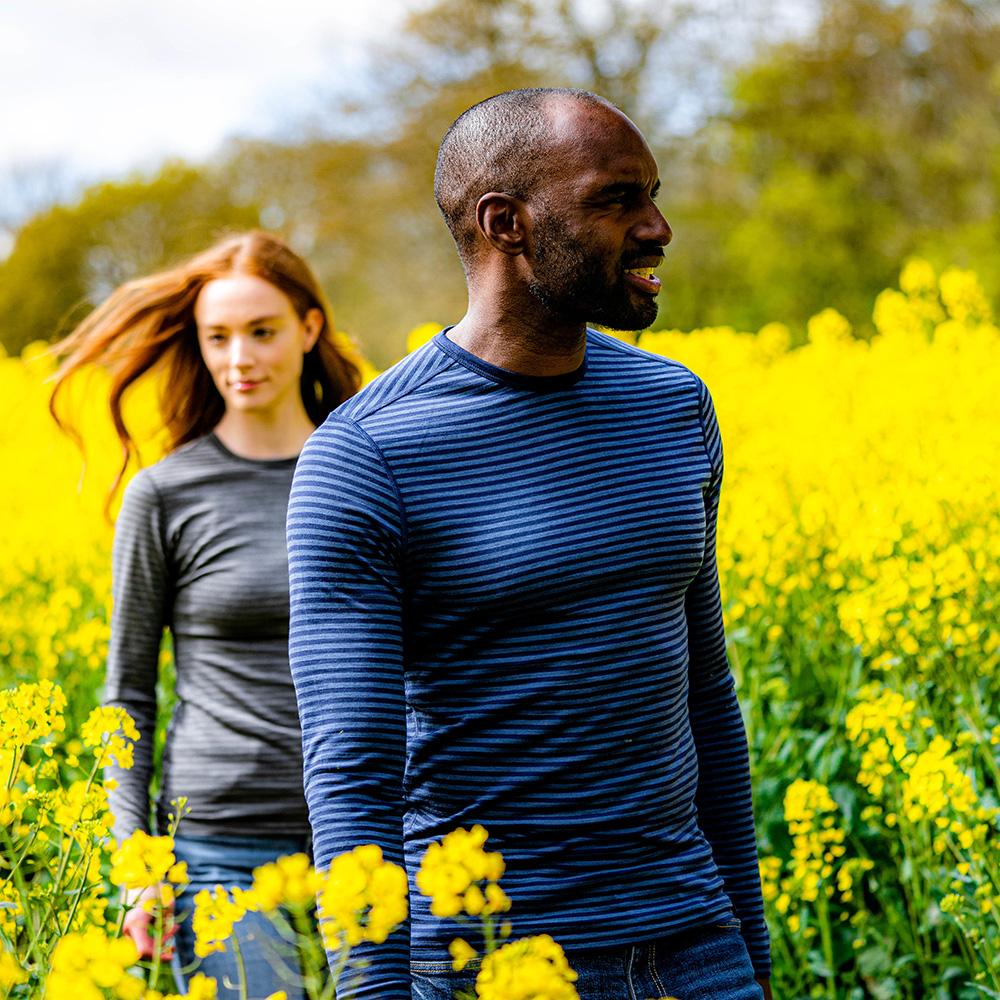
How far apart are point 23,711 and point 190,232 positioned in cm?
1780

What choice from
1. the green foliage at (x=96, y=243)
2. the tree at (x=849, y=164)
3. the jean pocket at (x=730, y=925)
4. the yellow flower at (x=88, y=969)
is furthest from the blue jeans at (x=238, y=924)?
the green foliage at (x=96, y=243)

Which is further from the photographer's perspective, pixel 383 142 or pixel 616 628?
pixel 383 142

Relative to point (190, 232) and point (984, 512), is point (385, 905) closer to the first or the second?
point (984, 512)

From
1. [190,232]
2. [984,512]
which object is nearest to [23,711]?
[984,512]

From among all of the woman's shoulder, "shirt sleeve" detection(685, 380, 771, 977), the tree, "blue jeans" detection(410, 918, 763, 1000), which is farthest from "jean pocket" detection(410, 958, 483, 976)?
the tree

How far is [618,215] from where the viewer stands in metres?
1.63

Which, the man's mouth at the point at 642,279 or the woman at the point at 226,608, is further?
the woman at the point at 226,608

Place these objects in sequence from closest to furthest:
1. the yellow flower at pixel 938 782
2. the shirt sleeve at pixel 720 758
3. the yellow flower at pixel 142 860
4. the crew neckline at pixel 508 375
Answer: the yellow flower at pixel 142 860, the crew neckline at pixel 508 375, the shirt sleeve at pixel 720 758, the yellow flower at pixel 938 782

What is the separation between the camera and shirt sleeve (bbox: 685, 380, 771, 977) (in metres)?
1.89

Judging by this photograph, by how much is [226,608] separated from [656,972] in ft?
3.74

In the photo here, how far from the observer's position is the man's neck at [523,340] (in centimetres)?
170

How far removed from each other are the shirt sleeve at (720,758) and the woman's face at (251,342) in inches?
42.6

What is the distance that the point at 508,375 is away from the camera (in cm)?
170

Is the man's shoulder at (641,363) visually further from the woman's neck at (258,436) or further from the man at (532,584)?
the woman's neck at (258,436)
